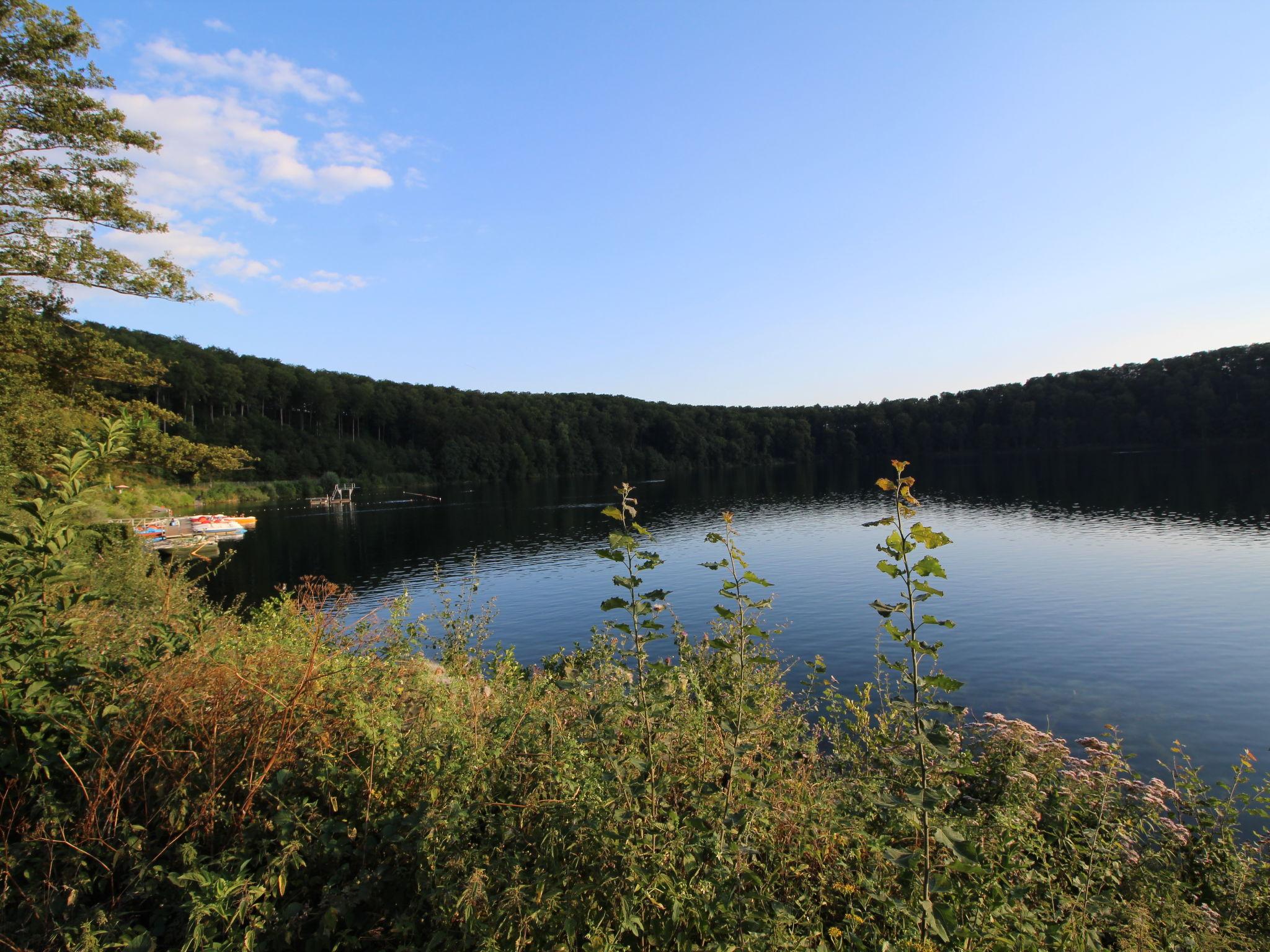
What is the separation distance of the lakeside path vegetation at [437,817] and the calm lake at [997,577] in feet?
32.6

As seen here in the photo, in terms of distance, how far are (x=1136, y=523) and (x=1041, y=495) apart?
17.9 meters

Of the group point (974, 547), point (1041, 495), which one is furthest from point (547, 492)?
point (974, 547)

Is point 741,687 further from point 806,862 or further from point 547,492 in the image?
point 547,492

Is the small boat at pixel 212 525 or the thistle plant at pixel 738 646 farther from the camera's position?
the small boat at pixel 212 525

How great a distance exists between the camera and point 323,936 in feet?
8.97

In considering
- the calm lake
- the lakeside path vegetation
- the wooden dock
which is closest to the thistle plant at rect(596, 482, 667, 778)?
the lakeside path vegetation

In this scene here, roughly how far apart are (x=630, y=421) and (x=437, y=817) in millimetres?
150701

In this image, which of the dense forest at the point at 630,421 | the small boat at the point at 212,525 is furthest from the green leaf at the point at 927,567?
the dense forest at the point at 630,421

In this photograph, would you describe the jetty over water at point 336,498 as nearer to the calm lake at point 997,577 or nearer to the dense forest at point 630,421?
the calm lake at point 997,577

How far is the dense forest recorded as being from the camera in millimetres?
112438

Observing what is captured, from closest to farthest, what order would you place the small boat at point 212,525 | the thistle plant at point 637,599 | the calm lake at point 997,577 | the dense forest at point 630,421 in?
the thistle plant at point 637,599
the calm lake at point 997,577
the small boat at point 212,525
the dense forest at point 630,421

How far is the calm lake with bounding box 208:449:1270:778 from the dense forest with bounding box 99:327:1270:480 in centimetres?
5622

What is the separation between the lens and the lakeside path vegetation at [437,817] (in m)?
2.77

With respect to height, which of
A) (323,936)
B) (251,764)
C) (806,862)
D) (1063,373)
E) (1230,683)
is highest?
(1063,373)
